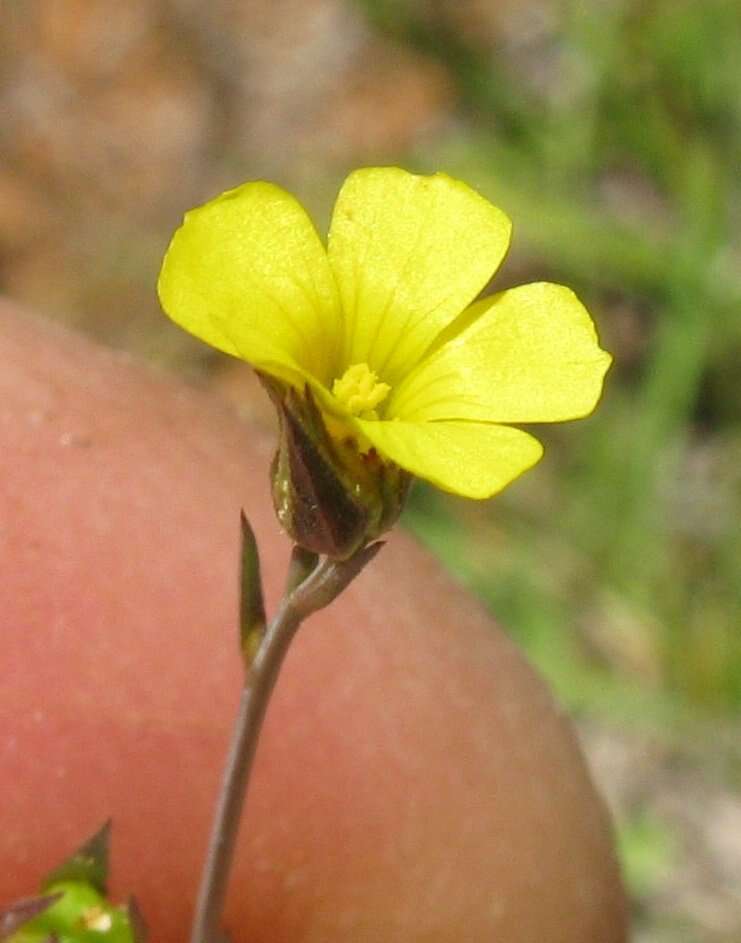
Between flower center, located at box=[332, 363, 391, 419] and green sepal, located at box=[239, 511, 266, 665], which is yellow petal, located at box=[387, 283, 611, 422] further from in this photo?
green sepal, located at box=[239, 511, 266, 665]

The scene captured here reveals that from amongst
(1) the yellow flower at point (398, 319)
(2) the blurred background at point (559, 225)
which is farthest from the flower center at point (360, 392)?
(2) the blurred background at point (559, 225)

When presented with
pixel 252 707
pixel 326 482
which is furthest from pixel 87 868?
pixel 326 482

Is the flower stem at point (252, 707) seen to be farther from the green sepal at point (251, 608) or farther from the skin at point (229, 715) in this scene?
the skin at point (229, 715)

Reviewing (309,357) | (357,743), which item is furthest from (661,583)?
(309,357)

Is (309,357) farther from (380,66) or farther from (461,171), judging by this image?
(380,66)

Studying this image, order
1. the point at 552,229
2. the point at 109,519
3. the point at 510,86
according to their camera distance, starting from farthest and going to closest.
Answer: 1. the point at 510,86
2. the point at 552,229
3. the point at 109,519
